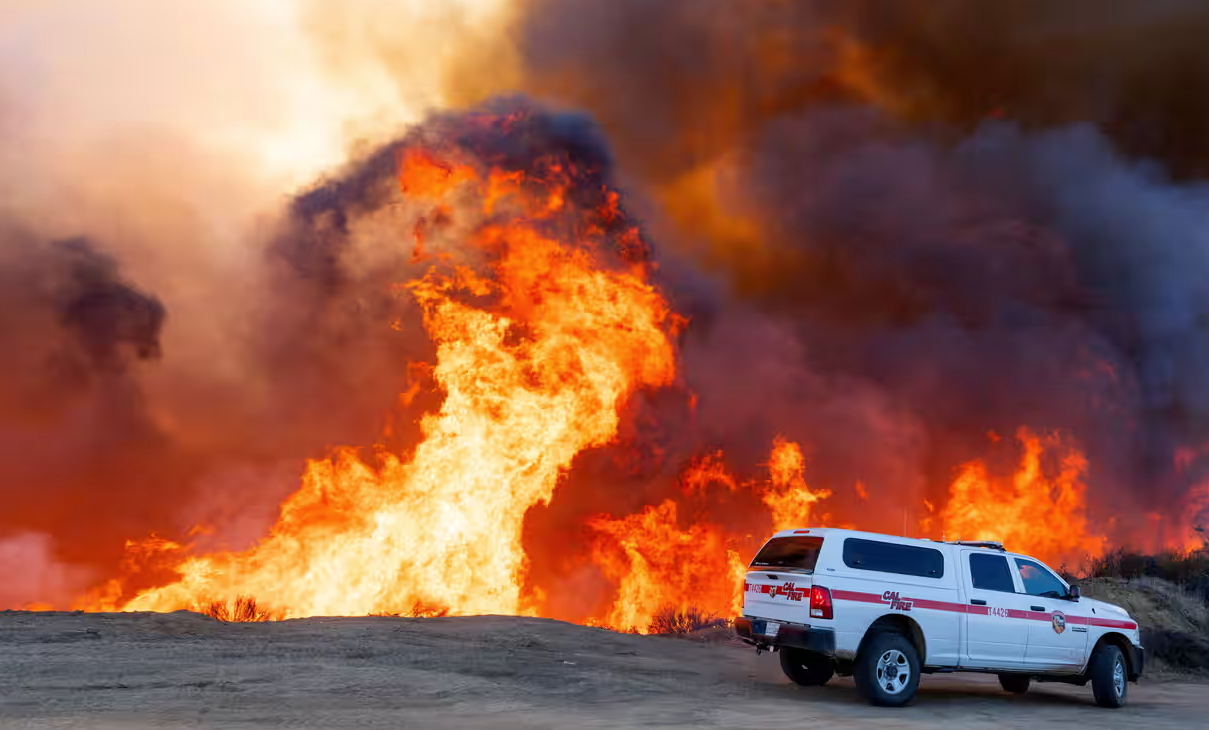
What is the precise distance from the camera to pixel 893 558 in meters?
11.9

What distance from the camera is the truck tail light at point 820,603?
36.6 ft

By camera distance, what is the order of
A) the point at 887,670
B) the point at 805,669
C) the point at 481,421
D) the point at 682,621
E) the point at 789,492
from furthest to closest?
the point at 789,492 < the point at 481,421 < the point at 682,621 < the point at 805,669 < the point at 887,670

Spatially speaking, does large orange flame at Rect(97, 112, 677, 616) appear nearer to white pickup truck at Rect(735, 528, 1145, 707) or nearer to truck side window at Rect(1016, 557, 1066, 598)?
white pickup truck at Rect(735, 528, 1145, 707)

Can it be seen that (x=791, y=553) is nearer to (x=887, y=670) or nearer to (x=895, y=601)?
(x=895, y=601)

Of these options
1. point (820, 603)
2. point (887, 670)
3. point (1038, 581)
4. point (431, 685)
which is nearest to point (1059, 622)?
point (1038, 581)

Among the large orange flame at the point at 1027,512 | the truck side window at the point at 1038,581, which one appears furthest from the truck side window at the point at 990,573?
the large orange flame at the point at 1027,512

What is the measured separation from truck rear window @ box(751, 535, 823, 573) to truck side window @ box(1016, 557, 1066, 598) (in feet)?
10.8

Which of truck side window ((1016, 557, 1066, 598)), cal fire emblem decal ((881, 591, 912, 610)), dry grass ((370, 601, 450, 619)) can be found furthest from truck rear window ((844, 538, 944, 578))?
dry grass ((370, 601, 450, 619))

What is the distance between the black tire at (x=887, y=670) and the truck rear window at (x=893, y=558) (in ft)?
2.71

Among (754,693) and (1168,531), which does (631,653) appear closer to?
(754,693)

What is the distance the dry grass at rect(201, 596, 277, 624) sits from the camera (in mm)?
18672

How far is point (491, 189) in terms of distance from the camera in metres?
22.7

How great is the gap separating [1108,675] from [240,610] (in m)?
15.5

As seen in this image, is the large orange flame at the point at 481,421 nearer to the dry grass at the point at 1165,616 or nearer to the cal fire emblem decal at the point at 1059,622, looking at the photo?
the cal fire emblem decal at the point at 1059,622
